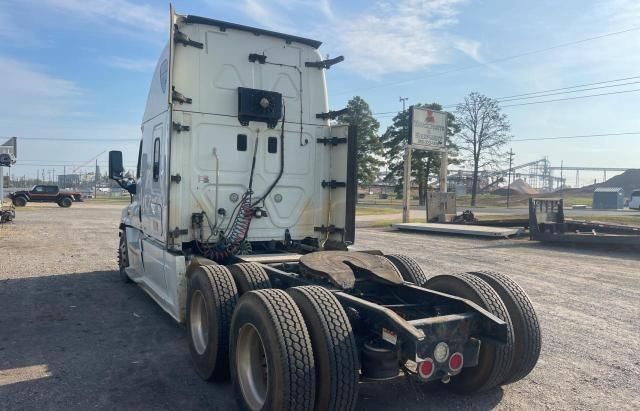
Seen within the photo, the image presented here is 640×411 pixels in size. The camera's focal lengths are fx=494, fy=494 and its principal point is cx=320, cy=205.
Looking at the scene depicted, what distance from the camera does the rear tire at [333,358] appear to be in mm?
3158

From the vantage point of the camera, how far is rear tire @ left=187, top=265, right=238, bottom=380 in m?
4.19

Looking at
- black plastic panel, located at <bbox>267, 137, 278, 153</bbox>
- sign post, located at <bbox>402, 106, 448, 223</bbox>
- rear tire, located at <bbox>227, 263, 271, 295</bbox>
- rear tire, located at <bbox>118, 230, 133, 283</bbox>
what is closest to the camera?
rear tire, located at <bbox>227, 263, 271, 295</bbox>

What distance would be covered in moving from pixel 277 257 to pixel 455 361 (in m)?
2.60

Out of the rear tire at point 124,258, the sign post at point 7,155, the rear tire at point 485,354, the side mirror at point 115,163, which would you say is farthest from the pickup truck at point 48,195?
the rear tire at point 485,354

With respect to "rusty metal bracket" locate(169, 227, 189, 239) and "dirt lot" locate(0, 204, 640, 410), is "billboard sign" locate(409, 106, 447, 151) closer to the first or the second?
"dirt lot" locate(0, 204, 640, 410)

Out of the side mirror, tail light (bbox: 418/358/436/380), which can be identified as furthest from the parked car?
tail light (bbox: 418/358/436/380)

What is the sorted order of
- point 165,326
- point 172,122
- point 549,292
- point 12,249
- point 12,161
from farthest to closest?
point 12,161
point 12,249
point 549,292
point 165,326
point 172,122

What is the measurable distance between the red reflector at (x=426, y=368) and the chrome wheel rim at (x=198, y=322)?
2.13 metres

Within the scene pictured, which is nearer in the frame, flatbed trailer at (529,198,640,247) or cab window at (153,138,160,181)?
cab window at (153,138,160,181)

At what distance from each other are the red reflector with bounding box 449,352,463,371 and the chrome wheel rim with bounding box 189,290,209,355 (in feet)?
7.34

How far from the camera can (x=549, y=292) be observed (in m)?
8.21

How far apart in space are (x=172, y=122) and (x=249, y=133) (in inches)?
38.4

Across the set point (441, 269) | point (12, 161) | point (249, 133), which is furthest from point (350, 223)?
point (12, 161)

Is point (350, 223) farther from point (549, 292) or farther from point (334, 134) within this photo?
point (549, 292)
